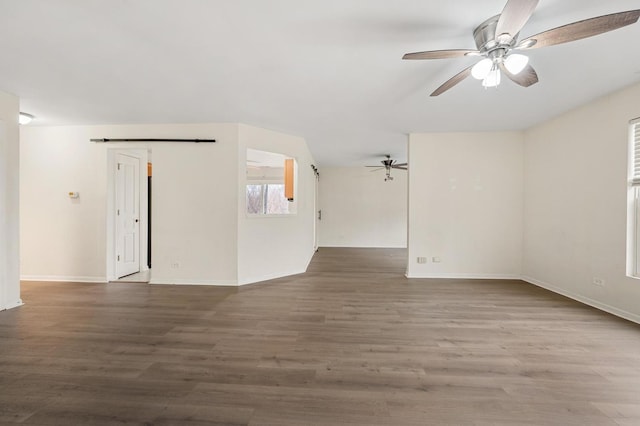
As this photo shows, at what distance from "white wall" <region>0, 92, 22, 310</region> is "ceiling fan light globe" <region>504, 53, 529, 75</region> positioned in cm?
530

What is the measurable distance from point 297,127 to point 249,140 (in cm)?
84

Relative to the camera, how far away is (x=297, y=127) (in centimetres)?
467

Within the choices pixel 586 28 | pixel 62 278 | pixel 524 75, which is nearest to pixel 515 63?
pixel 524 75

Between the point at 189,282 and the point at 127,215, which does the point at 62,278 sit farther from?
the point at 189,282

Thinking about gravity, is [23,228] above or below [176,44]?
below

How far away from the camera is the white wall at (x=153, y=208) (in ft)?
14.6

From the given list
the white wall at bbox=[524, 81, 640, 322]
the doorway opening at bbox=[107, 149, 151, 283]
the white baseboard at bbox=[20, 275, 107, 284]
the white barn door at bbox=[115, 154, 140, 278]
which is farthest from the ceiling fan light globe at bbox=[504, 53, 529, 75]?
the white baseboard at bbox=[20, 275, 107, 284]

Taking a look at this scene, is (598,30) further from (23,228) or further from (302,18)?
(23,228)

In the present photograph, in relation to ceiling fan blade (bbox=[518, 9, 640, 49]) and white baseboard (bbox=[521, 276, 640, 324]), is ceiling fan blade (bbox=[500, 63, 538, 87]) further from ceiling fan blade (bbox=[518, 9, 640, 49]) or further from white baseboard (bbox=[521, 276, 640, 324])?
white baseboard (bbox=[521, 276, 640, 324])

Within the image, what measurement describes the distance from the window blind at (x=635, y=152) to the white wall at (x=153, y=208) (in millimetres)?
5147

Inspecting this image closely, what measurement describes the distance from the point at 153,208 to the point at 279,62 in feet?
10.9

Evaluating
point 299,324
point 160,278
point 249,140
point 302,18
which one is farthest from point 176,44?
point 160,278

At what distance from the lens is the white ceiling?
1913 mm

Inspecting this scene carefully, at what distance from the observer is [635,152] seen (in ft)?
10.2
